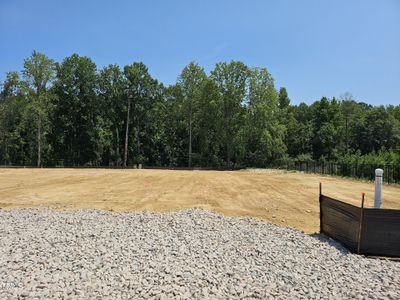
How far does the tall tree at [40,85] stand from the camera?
43719 millimetres

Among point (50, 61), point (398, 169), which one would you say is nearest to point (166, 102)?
point (50, 61)

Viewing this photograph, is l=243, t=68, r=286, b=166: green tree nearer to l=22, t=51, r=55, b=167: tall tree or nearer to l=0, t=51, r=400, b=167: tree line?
l=0, t=51, r=400, b=167: tree line

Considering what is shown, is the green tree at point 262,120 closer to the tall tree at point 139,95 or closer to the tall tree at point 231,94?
the tall tree at point 231,94

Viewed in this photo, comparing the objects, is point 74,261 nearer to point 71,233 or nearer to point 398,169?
point 71,233

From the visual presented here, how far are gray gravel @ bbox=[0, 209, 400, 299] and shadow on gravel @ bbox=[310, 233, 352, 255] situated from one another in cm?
7

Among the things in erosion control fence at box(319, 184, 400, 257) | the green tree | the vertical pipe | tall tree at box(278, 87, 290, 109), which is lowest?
erosion control fence at box(319, 184, 400, 257)

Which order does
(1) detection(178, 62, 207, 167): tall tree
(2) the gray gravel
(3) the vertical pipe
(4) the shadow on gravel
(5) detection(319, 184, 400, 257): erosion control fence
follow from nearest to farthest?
(2) the gray gravel → (5) detection(319, 184, 400, 257): erosion control fence → (4) the shadow on gravel → (3) the vertical pipe → (1) detection(178, 62, 207, 167): tall tree

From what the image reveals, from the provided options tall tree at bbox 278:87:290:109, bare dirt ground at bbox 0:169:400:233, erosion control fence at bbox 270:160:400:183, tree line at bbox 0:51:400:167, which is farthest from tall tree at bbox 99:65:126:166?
tall tree at bbox 278:87:290:109

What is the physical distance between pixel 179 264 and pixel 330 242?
415 cm

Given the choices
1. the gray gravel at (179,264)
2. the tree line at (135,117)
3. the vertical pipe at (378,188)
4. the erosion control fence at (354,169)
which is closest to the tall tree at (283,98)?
the tree line at (135,117)

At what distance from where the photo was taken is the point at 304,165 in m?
40.5

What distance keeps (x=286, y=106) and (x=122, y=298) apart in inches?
2534

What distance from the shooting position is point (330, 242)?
8492mm

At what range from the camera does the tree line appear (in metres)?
45.1
